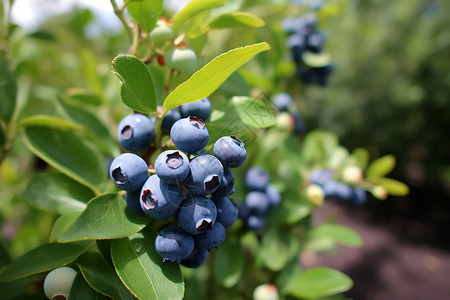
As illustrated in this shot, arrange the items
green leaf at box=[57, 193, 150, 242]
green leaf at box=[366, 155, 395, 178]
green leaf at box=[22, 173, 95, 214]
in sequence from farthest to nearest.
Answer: green leaf at box=[366, 155, 395, 178], green leaf at box=[22, 173, 95, 214], green leaf at box=[57, 193, 150, 242]

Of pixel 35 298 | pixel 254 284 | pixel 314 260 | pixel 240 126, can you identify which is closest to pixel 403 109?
pixel 314 260

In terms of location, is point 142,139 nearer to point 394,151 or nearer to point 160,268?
point 160,268

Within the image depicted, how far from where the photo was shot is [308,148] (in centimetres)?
129

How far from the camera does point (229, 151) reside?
44 centimetres

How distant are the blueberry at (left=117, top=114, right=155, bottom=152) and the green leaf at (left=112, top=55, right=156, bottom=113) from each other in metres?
0.03

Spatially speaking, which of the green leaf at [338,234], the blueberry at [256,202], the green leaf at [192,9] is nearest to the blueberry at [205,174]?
the green leaf at [192,9]

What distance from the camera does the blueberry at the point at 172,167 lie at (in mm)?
419

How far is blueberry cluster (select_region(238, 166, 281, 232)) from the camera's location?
2.87ft

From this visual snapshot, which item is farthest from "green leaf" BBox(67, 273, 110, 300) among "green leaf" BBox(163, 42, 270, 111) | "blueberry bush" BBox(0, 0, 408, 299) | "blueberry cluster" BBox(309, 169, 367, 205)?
"blueberry cluster" BBox(309, 169, 367, 205)

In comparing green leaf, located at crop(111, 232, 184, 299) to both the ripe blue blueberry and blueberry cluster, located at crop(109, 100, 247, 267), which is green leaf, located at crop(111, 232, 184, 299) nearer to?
blueberry cluster, located at crop(109, 100, 247, 267)

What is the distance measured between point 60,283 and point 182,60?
46 cm

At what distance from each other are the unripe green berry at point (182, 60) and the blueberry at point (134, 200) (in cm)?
25

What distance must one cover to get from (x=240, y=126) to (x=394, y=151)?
14.6 feet

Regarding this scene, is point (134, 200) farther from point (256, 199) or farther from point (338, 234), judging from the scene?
point (338, 234)
